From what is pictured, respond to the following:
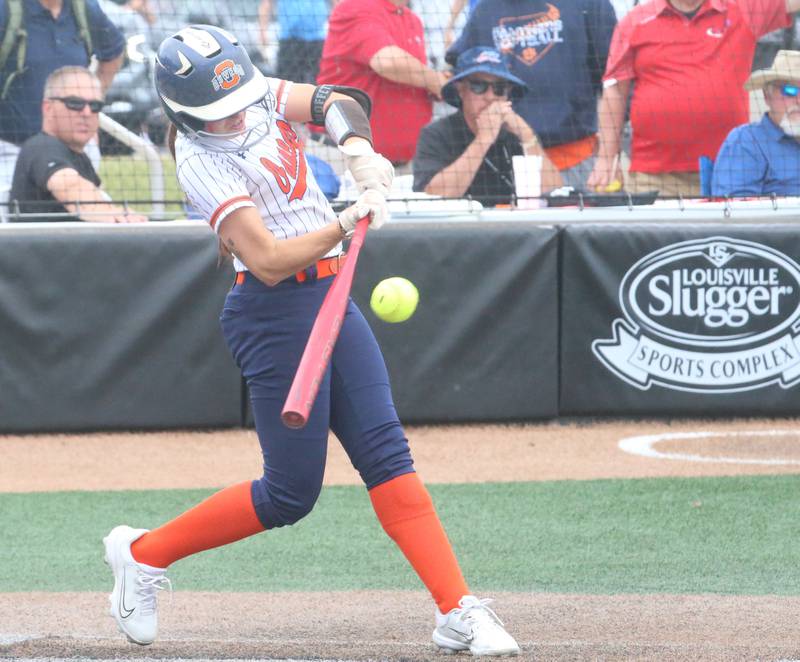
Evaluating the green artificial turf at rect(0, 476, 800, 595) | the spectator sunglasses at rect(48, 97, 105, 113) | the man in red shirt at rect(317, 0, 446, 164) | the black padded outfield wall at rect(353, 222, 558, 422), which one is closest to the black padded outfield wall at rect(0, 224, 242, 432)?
the spectator sunglasses at rect(48, 97, 105, 113)

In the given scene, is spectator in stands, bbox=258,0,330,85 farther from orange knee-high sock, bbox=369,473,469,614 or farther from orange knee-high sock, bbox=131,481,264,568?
orange knee-high sock, bbox=369,473,469,614

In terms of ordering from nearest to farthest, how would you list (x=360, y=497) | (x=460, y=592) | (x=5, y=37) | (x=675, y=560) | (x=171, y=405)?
(x=460, y=592)
(x=675, y=560)
(x=360, y=497)
(x=171, y=405)
(x=5, y=37)

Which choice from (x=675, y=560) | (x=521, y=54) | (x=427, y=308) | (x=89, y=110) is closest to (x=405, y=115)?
(x=521, y=54)

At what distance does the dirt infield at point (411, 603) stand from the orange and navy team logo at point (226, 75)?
4.80ft

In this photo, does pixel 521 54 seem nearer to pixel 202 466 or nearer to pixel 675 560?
pixel 202 466

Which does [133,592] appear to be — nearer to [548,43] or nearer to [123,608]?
[123,608]

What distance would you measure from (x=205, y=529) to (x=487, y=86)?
451 cm

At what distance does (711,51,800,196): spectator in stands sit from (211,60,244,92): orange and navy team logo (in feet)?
15.2

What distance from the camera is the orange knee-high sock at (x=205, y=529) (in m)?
3.49

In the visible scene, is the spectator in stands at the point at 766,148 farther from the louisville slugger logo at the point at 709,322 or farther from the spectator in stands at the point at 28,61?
the spectator in stands at the point at 28,61

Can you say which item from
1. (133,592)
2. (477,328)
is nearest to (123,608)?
(133,592)

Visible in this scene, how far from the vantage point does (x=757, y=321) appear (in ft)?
23.3

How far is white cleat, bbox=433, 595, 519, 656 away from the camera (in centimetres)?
324

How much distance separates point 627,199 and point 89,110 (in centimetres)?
316
